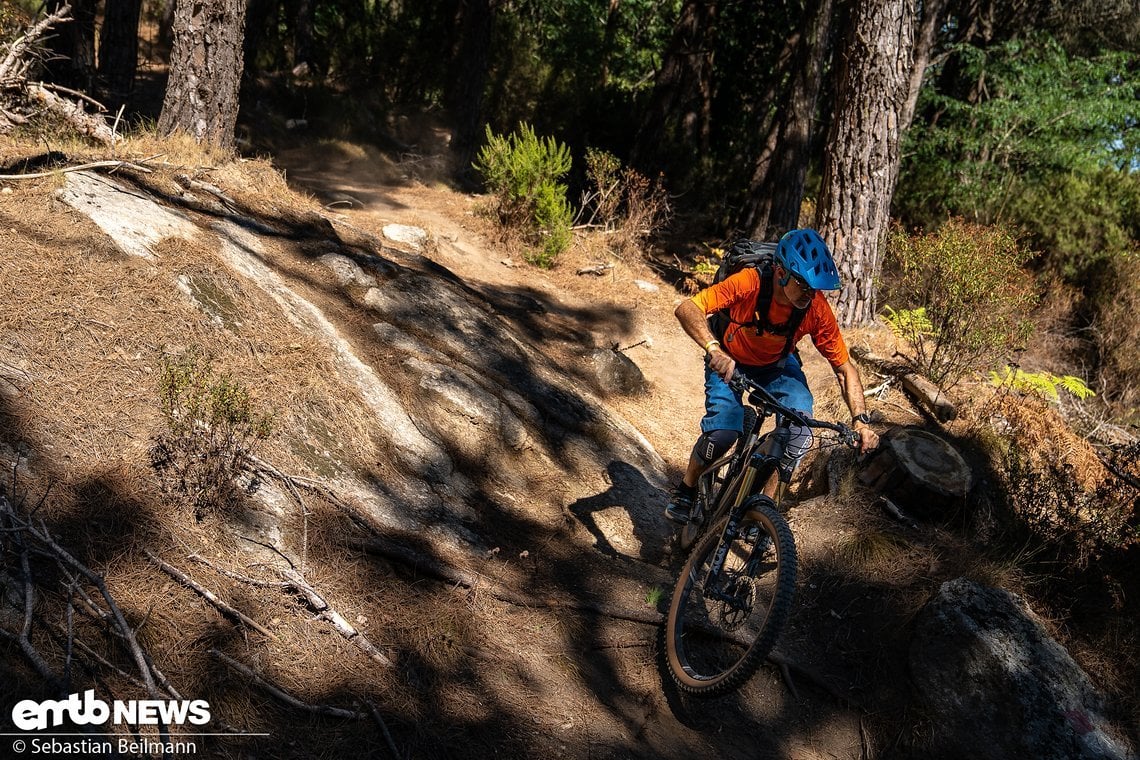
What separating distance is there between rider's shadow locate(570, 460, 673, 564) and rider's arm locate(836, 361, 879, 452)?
1.99 meters

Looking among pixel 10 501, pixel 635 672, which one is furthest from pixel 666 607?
pixel 10 501

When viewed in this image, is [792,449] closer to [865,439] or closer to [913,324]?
[865,439]

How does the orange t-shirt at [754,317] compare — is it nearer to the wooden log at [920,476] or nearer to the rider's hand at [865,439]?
the rider's hand at [865,439]

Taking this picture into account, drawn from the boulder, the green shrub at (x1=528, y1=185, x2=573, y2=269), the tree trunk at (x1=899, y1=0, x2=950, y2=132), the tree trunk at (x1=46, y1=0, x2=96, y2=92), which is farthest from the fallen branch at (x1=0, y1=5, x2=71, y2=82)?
the tree trunk at (x1=899, y1=0, x2=950, y2=132)

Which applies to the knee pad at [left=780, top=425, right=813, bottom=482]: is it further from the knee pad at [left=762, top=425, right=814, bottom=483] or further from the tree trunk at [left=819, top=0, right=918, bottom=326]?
the tree trunk at [left=819, top=0, right=918, bottom=326]

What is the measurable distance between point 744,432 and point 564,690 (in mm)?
1864

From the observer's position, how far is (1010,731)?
425 cm

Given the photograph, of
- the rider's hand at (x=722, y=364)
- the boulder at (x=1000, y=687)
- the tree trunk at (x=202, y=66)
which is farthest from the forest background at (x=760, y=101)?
the rider's hand at (x=722, y=364)

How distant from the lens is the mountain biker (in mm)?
4465

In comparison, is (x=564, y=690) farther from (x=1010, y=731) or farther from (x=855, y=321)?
(x=855, y=321)

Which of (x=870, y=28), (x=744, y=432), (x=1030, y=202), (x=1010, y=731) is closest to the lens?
(x=1010, y=731)

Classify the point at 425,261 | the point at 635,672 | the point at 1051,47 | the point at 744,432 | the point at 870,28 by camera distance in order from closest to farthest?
the point at 635,672 < the point at 744,432 < the point at 425,261 < the point at 870,28 < the point at 1051,47

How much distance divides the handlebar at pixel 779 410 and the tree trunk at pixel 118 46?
11.5 m

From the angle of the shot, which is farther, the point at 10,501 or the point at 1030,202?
the point at 1030,202
